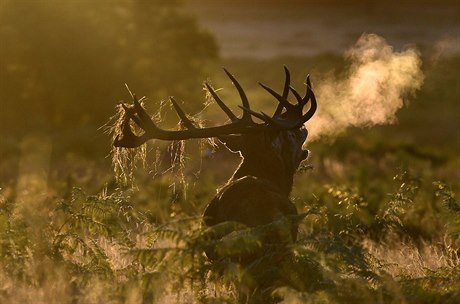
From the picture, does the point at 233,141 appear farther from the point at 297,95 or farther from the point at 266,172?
the point at 297,95

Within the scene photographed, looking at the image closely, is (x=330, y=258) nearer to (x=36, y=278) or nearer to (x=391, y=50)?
(x=36, y=278)

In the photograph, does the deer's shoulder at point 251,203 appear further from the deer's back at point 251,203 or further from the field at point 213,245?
the field at point 213,245

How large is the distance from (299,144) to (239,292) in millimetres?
1983

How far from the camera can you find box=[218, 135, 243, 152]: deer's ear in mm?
9828

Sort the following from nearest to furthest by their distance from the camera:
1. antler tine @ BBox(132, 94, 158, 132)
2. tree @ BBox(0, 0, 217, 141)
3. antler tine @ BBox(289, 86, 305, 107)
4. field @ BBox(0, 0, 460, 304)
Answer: field @ BBox(0, 0, 460, 304) < antler tine @ BBox(132, 94, 158, 132) < antler tine @ BBox(289, 86, 305, 107) < tree @ BBox(0, 0, 217, 141)

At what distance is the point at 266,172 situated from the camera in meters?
9.85

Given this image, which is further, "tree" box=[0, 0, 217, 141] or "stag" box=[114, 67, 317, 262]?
"tree" box=[0, 0, 217, 141]

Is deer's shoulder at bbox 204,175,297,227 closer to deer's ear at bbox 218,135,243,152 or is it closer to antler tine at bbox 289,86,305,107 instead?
deer's ear at bbox 218,135,243,152

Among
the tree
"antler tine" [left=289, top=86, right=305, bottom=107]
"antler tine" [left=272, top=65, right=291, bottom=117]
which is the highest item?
the tree

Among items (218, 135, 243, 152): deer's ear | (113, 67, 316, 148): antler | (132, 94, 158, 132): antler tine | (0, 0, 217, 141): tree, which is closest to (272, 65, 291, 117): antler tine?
(113, 67, 316, 148): antler

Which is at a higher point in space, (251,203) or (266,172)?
(266,172)

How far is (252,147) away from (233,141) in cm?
19

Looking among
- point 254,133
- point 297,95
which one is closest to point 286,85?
point 297,95

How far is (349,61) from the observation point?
14828mm
